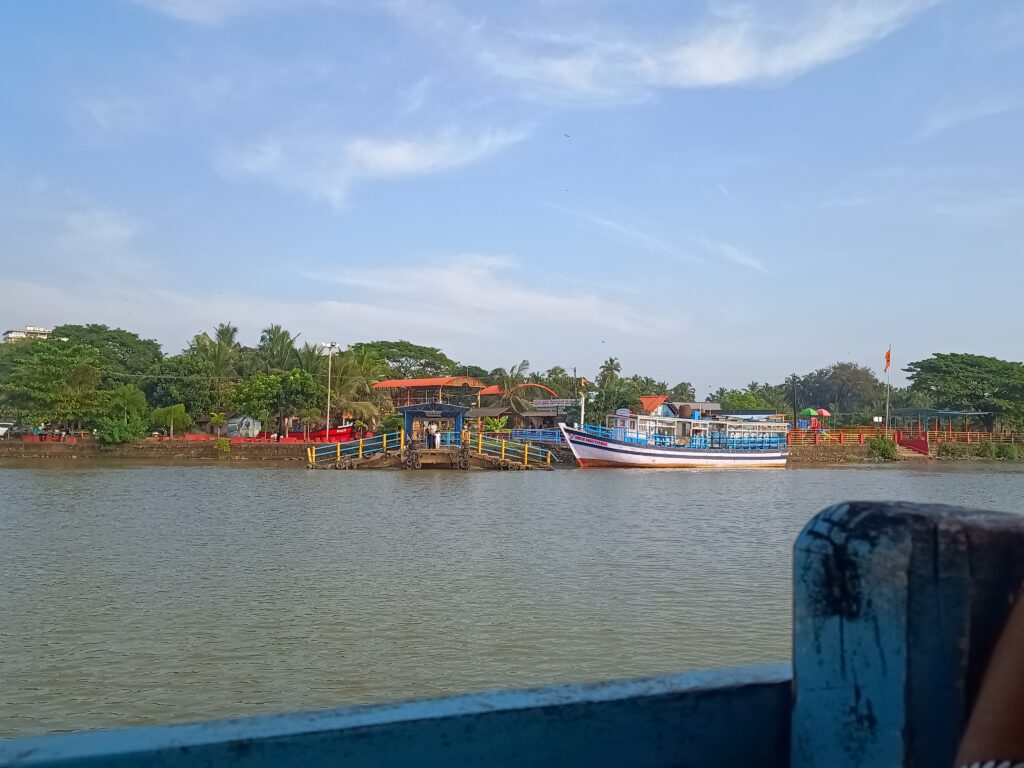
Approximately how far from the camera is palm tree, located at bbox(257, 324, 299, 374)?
45.3 m

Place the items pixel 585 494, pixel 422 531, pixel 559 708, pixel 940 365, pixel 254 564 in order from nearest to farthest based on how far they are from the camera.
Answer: pixel 559 708 < pixel 254 564 < pixel 422 531 < pixel 585 494 < pixel 940 365

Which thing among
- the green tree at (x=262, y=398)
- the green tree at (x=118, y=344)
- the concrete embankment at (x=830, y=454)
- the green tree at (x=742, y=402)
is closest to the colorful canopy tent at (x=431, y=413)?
the green tree at (x=262, y=398)

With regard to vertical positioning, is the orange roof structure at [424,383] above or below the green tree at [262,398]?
above

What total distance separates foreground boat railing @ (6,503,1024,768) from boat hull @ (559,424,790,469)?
110ft

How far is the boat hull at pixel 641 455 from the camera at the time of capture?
35469mm

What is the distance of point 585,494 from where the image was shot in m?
23.2

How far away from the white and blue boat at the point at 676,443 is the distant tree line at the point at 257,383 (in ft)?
25.7

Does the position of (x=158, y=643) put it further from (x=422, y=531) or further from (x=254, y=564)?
(x=422, y=531)

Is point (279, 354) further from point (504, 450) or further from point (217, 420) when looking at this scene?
point (504, 450)

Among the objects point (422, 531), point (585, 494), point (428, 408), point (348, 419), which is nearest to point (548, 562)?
point (422, 531)

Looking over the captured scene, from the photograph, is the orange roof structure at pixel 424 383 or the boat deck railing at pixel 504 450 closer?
the boat deck railing at pixel 504 450

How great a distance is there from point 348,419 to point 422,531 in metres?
29.7

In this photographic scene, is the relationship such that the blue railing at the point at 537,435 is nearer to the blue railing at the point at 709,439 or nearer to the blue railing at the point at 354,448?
the blue railing at the point at 709,439

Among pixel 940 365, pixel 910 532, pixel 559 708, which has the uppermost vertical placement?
pixel 940 365
